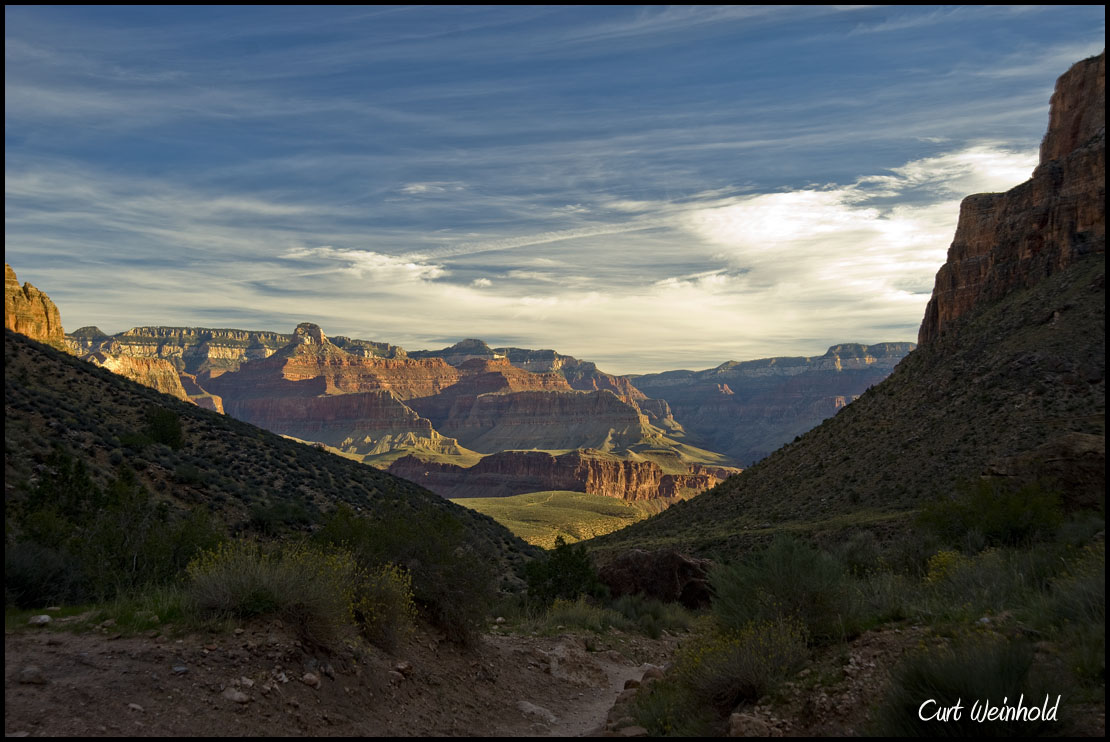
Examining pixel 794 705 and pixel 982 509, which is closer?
pixel 794 705

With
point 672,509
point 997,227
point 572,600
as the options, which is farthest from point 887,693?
point 997,227

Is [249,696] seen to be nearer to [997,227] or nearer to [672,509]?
[672,509]

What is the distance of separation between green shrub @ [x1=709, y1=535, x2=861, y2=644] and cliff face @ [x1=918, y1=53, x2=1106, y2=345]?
46460 mm

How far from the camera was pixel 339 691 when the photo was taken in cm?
1047

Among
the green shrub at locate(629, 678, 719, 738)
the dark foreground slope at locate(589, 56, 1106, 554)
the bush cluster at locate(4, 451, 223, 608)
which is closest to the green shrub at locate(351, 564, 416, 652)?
the bush cluster at locate(4, 451, 223, 608)

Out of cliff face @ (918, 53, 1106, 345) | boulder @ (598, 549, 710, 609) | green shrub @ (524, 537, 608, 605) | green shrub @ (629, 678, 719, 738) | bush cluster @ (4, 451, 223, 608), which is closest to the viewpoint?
green shrub @ (629, 678, 719, 738)

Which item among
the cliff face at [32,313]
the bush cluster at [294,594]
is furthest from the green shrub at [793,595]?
the cliff face at [32,313]

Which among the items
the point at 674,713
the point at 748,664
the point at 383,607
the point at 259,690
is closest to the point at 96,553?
the point at 383,607

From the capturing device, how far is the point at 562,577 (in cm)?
2688

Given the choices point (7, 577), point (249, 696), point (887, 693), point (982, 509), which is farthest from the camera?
point (982, 509)

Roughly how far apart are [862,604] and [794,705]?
336cm

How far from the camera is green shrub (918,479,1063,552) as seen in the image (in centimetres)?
1838

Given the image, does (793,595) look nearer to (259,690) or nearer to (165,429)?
(259,690)

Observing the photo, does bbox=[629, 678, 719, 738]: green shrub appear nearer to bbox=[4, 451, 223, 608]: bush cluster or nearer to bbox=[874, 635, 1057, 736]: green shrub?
bbox=[874, 635, 1057, 736]: green shrub
